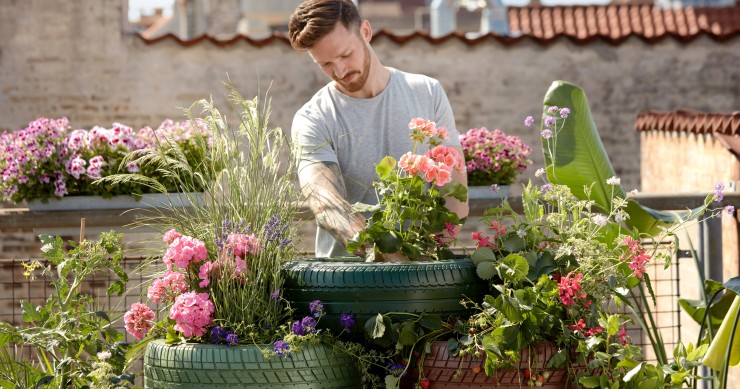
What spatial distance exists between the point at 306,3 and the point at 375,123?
422mm

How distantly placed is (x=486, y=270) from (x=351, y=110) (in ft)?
3.01

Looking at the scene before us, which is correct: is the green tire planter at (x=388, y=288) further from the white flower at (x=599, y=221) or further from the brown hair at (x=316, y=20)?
the brown hair at (x=316, y=20)

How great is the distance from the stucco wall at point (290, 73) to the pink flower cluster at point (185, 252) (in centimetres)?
655

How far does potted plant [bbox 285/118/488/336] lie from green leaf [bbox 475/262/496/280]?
54mm

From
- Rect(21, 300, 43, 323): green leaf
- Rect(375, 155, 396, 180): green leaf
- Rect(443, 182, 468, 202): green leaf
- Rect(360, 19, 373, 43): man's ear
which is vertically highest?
Rect(360, 19, 373, 43): man's ear

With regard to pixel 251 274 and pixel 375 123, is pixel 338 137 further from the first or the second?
pixel 251 274

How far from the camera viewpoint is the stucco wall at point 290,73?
9594mm

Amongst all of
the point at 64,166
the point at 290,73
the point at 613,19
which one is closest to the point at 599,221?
the point at 64,166

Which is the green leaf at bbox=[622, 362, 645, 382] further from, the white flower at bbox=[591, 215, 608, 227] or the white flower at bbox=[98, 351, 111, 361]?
the white flower at bbox=[98, 351, 111, 361]

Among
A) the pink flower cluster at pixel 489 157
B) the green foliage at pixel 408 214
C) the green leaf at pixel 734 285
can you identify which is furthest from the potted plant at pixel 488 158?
the green foliage at pixel 408 214

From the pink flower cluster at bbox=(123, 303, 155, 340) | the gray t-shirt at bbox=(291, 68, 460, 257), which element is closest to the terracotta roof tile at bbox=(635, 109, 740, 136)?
the gray t-shirt at bbox=(291, 68, 460, 257)

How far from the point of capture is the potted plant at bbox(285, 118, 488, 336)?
2.87m

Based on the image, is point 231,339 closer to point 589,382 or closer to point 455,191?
point 455,191

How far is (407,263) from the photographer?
9.53ft
